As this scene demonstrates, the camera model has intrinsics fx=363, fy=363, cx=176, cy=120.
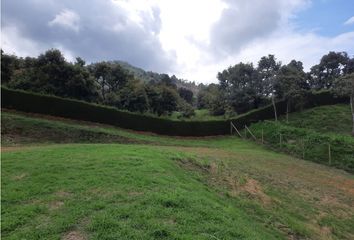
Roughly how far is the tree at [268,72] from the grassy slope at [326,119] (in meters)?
5.06

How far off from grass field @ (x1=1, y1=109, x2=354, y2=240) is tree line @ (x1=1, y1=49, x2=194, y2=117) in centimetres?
3187

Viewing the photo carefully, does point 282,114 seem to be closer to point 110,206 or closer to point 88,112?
point 88,112

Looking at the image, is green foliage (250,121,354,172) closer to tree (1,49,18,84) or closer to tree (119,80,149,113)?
tree (119,80,149,113)

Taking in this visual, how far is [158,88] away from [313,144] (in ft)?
104

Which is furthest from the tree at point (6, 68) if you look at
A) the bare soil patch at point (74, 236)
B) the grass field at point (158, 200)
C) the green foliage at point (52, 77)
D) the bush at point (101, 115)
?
the bare soil patch at point (74, 236)

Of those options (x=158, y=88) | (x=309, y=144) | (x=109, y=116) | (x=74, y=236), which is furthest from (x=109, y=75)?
(x=74, y=236)

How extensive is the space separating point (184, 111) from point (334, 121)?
24.9 m

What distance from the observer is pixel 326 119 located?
→ 5038 centimetres

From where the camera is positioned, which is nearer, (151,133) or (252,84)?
(151,133)

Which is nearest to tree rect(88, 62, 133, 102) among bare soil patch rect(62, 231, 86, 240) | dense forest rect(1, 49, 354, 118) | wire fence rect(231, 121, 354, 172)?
dense forest rect(1, 49, 354, 118)

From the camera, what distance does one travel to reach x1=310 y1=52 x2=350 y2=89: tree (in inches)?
2734

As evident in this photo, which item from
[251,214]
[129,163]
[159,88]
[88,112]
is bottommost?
[251,214]

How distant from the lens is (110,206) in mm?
9812

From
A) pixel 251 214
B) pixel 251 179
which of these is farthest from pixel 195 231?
pixel 251 179
